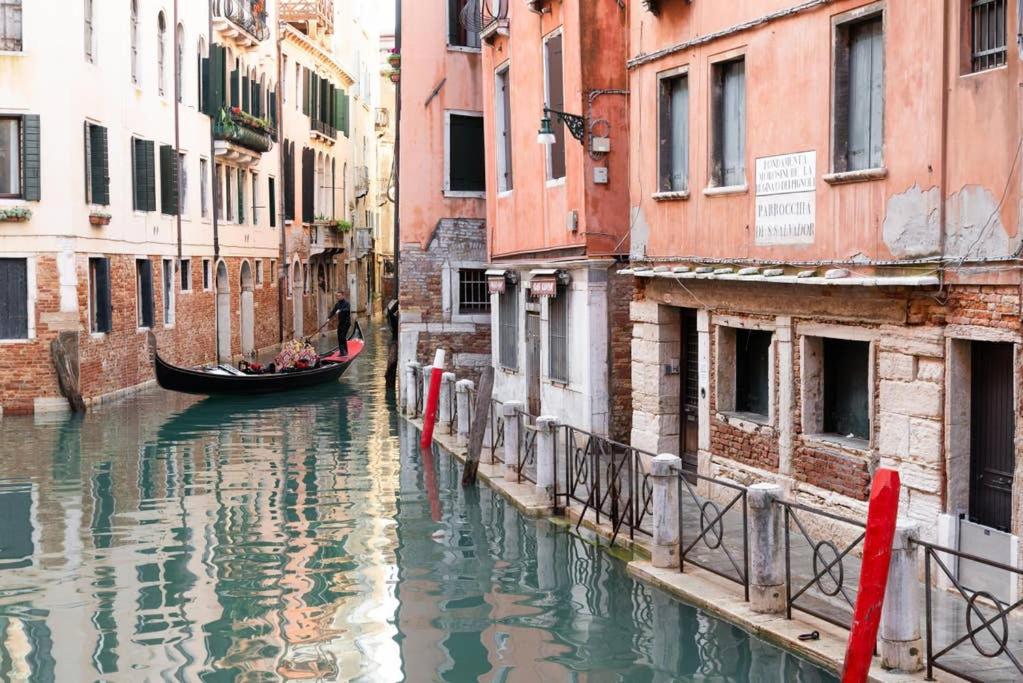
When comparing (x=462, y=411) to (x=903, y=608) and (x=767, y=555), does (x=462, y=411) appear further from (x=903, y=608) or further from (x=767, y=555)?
(x=903, y=608)

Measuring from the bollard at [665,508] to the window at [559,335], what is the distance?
5707 millimetres

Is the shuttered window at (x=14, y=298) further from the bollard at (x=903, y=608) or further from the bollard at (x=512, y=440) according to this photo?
the bollard at (x=903, y=608)

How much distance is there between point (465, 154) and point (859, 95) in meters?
10.9

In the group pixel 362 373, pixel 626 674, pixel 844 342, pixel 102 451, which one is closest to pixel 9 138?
pixel 102 451

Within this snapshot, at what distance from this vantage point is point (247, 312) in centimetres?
3188

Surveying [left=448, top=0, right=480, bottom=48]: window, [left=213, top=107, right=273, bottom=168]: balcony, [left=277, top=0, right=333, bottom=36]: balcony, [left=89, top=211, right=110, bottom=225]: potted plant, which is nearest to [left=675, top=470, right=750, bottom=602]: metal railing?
[left=448, top=0, right=480, bottom=48]: window

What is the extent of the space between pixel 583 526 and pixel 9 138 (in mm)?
12684

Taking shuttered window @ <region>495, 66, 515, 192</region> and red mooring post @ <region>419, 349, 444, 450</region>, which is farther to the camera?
shuttered window @ <region>495, 66, 515, 192</region>

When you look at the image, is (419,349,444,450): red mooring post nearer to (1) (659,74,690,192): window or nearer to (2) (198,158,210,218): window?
(1) (659,74,690,192): window

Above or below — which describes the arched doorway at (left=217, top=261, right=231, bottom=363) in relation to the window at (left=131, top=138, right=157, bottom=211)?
below

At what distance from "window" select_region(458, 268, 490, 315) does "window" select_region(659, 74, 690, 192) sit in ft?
25.8

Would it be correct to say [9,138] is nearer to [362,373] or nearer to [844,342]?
[362,373]

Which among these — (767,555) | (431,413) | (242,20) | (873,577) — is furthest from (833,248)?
(242,20)

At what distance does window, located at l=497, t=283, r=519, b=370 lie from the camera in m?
16.9
